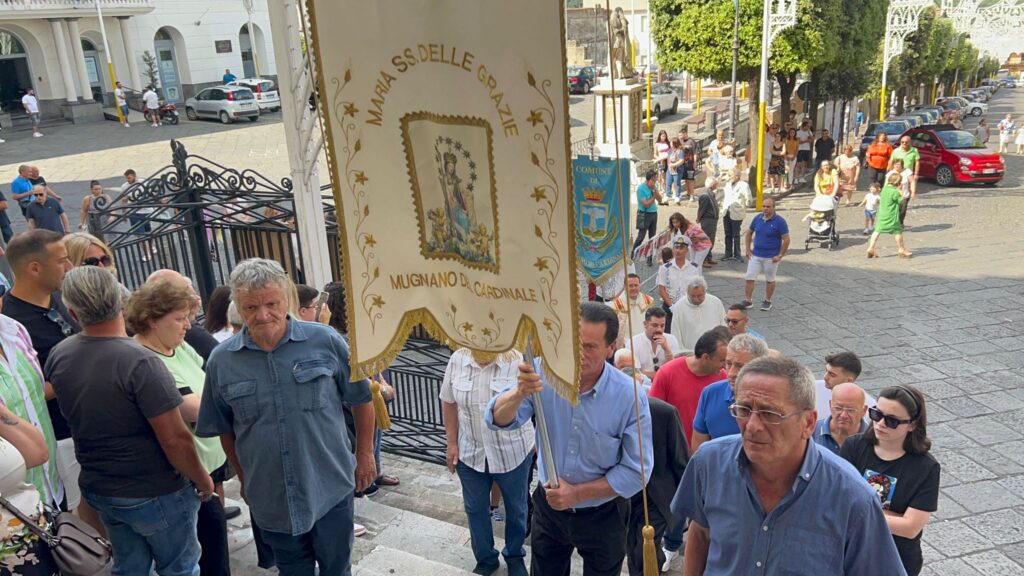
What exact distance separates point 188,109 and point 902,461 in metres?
32.7

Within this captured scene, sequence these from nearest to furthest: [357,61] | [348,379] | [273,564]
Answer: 1. [357,61]
2. [348,379]
3. [273,564]

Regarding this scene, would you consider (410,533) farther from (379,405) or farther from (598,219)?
(598,219)

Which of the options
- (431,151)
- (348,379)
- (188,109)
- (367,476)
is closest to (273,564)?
(367,476)

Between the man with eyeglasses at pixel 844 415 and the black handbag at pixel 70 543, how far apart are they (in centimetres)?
329

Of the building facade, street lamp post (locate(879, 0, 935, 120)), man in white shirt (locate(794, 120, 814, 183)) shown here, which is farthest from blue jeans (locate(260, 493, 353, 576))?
the building facade

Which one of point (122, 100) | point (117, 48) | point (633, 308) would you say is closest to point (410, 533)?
point (633, 308)

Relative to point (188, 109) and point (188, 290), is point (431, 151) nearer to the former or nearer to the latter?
point (188, 290)

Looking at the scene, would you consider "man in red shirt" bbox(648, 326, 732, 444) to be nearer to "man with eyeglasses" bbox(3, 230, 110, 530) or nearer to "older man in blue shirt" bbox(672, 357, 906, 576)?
"older man in blue shirt" bbox(672, 357, 906, 576)

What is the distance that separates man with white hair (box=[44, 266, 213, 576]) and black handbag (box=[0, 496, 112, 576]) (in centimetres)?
23

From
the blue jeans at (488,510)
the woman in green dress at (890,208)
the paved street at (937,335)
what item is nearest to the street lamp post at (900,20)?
the paved street at (937,335)

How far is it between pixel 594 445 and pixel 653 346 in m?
3.05

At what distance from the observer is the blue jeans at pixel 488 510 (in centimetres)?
435

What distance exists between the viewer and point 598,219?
331 inches

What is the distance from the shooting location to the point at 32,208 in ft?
40.0
